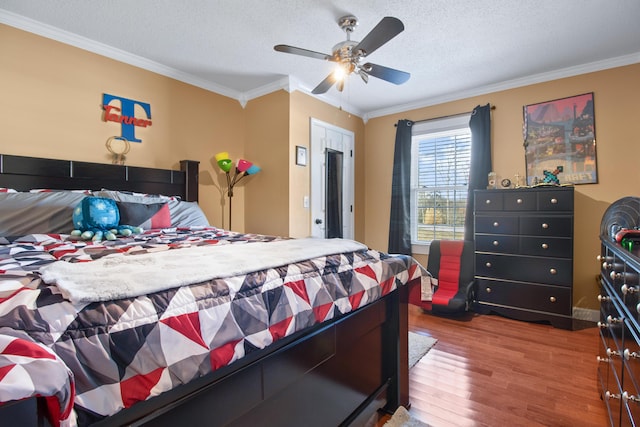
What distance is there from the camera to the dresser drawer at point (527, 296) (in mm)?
2854

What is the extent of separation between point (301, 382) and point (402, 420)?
82cm

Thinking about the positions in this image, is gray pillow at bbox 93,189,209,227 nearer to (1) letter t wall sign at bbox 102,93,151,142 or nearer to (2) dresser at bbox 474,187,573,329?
(1) letter t wall sign at bbox 102,93,151,142

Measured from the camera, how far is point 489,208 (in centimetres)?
323

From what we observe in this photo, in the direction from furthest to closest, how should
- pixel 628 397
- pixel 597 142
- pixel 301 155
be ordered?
1. pixel 301 155
2. pixel 597 142
3. pixel 628 397

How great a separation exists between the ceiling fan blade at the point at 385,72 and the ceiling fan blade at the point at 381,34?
0.15m

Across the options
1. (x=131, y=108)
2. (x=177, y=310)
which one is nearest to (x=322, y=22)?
(x=131, y=108)

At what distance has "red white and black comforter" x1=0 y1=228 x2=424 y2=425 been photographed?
1.61 ft

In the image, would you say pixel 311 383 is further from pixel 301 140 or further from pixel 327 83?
pixel 301 140

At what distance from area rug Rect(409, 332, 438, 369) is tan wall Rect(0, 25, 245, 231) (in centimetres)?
239

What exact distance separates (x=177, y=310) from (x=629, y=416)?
157 centimetres

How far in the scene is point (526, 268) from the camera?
3.02 metres

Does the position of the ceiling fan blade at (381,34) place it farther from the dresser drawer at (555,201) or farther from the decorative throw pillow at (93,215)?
the dresser drawer at (555,201)

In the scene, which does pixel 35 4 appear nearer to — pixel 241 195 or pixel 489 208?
pixel 241 195

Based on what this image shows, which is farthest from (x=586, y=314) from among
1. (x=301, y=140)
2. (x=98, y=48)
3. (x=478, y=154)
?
(x=98, y=48)
